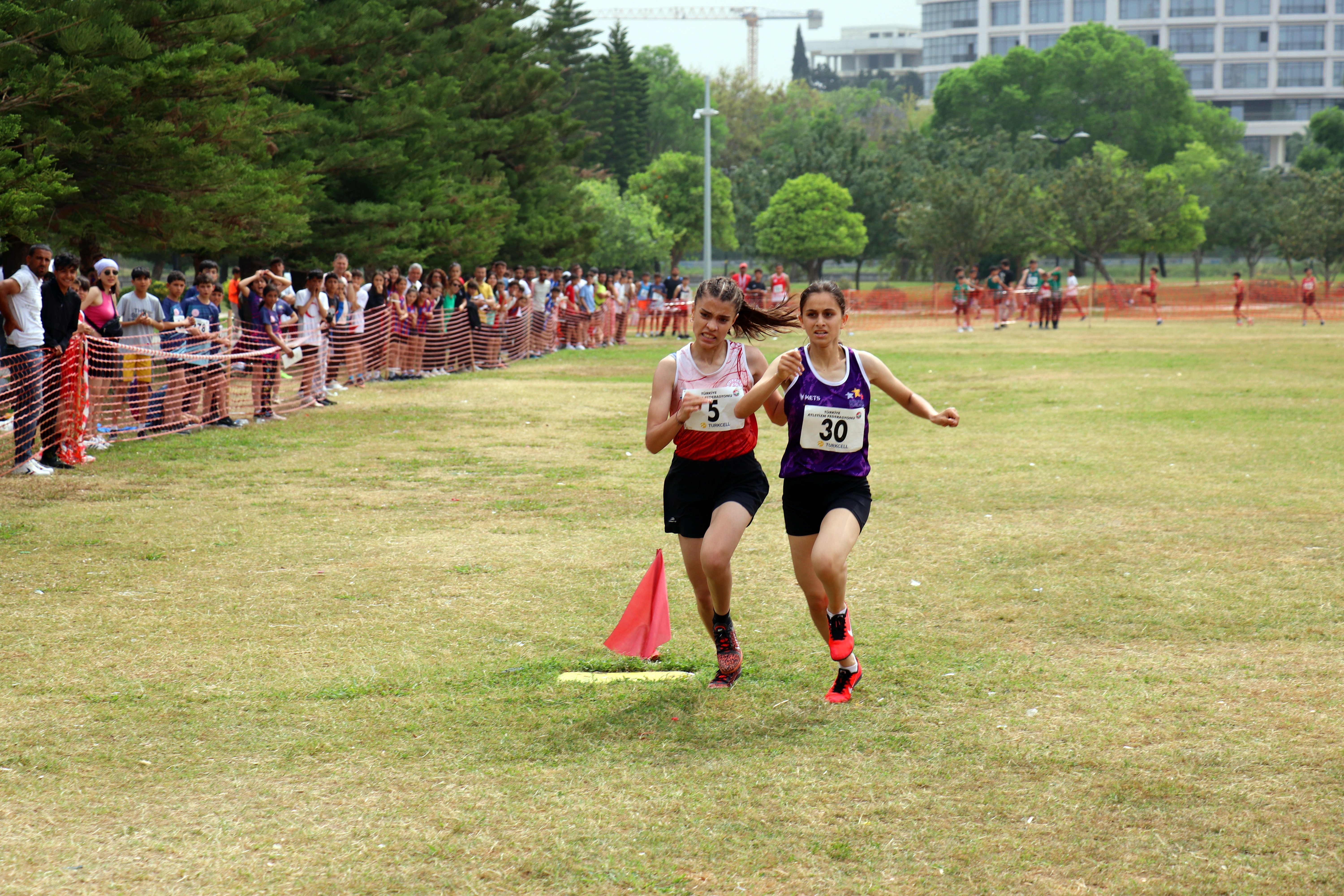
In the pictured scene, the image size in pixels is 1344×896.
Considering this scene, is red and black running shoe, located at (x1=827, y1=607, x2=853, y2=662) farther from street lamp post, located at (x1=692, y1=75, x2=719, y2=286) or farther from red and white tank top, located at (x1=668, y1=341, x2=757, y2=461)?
street lamp post, located at (x1=692, y1=75, x2=719, y2=286)

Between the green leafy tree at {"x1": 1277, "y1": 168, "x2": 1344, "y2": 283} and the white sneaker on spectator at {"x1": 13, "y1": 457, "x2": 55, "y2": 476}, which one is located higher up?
the green leafy tree at {"x1": 1277, "y1": 168, "x2": 1344, "y2": 283}

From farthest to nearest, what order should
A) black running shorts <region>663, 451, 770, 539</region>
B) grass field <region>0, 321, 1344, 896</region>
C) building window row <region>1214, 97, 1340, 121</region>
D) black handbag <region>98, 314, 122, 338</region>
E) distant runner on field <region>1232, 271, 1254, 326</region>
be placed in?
1. building window row <region>1214, 97, 1340, 121</region>
2. distant runner on field <region>1232, 271, 1254, 326</region>
3. black handbag <region>98, 314, 122, 338</region>
4. black running shorts <region>663, 451, 770, 539</region>
5. grass field <region>0, 321, 1344, 896</region>

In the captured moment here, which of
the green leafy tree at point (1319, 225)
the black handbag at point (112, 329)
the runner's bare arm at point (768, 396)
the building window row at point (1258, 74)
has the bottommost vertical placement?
the runner's bare arm at point (768, 396)

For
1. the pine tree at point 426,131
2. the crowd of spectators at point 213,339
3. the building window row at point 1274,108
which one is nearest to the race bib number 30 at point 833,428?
the crowd of spectators at point 213,339

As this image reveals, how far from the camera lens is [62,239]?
18812 millimetres

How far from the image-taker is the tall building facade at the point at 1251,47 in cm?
12262

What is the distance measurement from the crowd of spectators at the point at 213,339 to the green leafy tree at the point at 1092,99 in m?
81.7

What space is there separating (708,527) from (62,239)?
15814 mm

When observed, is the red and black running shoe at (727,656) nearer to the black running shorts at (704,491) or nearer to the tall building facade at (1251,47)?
the black running shorts at (704,491)

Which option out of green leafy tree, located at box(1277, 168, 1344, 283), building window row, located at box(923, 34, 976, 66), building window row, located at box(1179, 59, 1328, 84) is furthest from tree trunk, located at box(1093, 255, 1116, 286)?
building window row, located at box(923, 34, 976, 66)

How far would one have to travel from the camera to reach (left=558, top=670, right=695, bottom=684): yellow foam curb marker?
6.16 metres

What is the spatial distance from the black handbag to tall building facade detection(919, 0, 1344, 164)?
4685 inches

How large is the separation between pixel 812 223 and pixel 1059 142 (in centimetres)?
2166

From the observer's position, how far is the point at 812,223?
74750 mm
